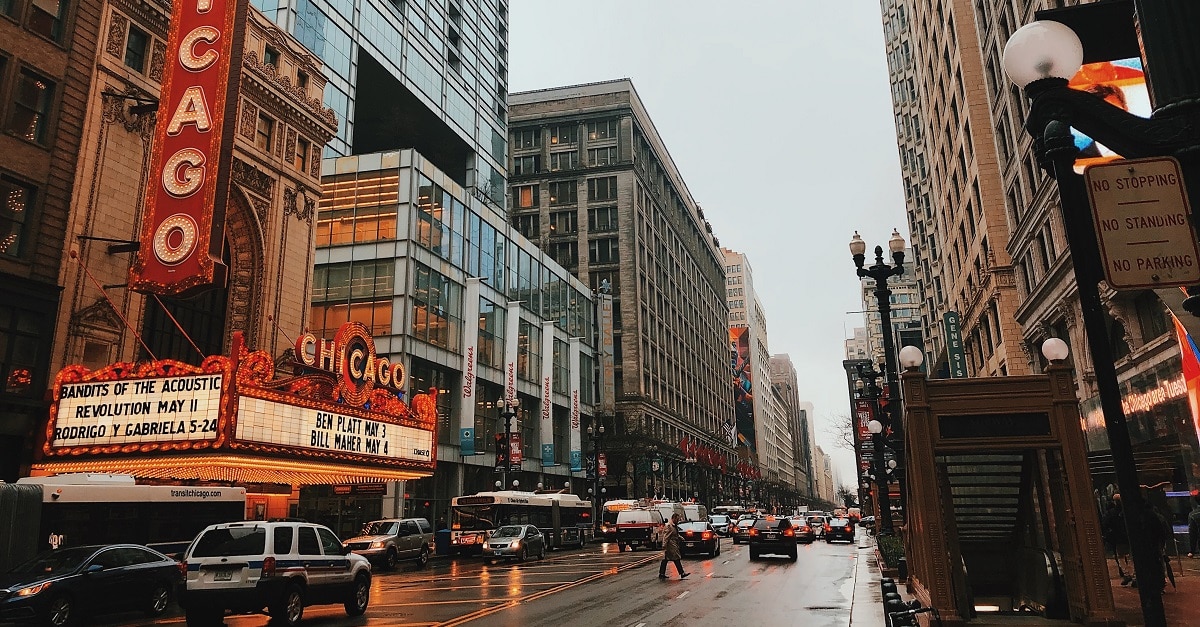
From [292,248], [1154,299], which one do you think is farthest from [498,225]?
[1154,299]

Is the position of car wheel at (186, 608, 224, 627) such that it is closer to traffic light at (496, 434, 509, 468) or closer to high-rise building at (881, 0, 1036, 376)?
traffic light at (496, 434, 509, 468)

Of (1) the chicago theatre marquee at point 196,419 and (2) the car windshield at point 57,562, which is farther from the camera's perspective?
(1) the chicago theatre marquee at point 196,419

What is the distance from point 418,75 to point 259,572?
4791 centimetres

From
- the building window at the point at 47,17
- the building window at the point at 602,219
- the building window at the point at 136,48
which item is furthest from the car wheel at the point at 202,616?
the building window at the point at 602,219

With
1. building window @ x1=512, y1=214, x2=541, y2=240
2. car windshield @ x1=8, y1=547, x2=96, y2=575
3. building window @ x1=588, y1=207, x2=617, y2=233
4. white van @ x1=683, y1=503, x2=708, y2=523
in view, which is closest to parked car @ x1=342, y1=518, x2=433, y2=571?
car windshield @ x1=8, y1=547, x2=96, y2=575

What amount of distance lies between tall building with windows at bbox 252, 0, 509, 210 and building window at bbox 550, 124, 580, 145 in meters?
30.9

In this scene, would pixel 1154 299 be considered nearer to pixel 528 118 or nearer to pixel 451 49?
pixel 451 49

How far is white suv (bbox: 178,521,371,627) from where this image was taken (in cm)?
1321

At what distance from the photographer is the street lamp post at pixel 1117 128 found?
4379 millimetres

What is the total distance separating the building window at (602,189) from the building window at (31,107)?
77182 millimetres

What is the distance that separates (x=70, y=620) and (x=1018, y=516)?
1641 centimetres

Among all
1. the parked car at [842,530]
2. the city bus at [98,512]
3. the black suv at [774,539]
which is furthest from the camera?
the parked car at [842,530]

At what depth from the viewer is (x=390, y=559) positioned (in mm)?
29469

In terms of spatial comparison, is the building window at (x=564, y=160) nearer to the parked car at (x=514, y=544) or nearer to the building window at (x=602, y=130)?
the building window at (x=602, y=130)
